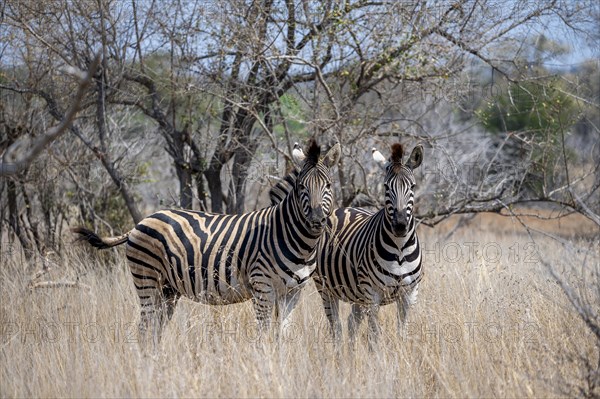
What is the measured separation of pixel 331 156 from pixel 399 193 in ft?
2.33

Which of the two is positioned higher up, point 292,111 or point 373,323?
point 292,111

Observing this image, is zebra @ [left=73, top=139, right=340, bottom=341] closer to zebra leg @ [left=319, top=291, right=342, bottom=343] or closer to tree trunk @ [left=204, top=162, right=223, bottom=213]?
zebra leg @ [left=319, top=291, right=342, bottom=343]

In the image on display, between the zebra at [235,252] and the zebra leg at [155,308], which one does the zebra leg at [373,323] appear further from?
the zebra leg at [155,308]

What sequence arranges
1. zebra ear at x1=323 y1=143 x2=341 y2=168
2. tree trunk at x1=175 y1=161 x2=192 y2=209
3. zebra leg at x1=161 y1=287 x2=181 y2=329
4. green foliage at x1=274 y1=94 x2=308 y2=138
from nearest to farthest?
Answer: zebra ear at x1=323 y1=143 x2=341 y2=168 → zebra leg at x1=161 y1=287 x2=181 y2=329 → green foliage at x1=274 y1=94 x2=308 y2=138 → tree trunk at x1=175 y1=161 x2=192 y2=209

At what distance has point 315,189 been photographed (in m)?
5.47

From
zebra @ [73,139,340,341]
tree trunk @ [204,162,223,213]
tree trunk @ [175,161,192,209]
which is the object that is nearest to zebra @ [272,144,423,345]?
zebra @ [73,139,340,341]

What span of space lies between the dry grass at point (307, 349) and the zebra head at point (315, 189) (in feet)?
2.97

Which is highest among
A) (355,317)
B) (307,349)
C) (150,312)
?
(150,312)

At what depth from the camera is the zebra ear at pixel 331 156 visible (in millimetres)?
5746

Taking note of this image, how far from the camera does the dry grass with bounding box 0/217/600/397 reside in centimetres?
425

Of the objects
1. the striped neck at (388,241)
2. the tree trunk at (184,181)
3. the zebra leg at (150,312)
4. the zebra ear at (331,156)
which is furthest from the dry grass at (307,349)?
the tree trunk at (184,181)

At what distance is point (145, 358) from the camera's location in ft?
15.4

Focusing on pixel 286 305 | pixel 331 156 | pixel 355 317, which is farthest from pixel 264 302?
pixel 331 156

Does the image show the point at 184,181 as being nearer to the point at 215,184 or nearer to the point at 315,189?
the point at 215,184
